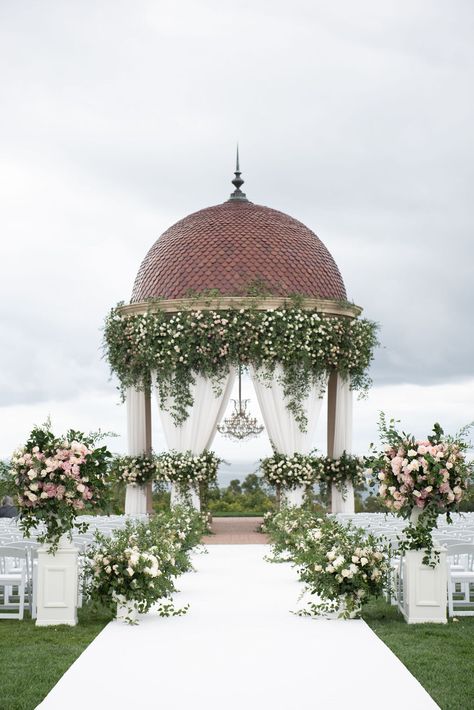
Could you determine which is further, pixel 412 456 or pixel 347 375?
pixel 347 375

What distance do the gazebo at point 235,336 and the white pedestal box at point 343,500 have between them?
0.10 ft

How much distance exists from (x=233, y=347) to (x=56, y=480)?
11407 mm

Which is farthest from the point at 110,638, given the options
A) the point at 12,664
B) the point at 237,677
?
the point at 237,677

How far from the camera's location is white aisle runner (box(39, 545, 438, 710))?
7410 millimetres

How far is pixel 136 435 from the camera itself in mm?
24469

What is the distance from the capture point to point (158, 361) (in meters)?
22.8

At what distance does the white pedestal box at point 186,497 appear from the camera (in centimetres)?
2264

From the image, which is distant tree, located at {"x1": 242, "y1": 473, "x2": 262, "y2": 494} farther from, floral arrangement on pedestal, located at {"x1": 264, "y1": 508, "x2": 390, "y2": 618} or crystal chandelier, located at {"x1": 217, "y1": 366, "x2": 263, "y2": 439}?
floral arrangement on pedestal, located at {"x1": 264, "y1": 508, "x2": 390, "y2": 618}

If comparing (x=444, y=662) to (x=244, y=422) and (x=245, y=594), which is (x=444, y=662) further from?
(x=244, y=422)

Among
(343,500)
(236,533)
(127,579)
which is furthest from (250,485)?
(127,579)

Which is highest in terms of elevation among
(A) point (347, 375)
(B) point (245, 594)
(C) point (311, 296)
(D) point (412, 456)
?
(C) point (311, 296)

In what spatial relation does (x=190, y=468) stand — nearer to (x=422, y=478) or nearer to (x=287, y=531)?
(x=287, y=531)

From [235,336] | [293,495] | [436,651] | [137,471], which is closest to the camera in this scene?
[436,651]

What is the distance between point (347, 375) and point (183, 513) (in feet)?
23.4
